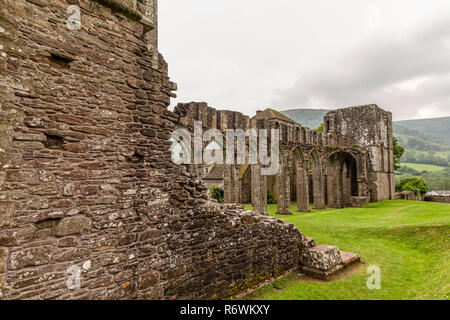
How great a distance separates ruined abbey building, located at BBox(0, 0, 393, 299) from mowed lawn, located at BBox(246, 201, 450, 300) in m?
0.61

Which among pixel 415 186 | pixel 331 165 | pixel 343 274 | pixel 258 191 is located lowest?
pixel 343 274

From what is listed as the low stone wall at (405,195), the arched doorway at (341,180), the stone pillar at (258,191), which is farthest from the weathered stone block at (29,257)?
the low stone wall at (405,195)

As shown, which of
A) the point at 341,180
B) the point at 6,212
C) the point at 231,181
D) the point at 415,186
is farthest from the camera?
the point at 415,186

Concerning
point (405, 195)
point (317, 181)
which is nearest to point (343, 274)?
point (317, 181)

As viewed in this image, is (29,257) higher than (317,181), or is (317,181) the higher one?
(317,181)

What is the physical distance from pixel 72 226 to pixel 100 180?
2.49ft

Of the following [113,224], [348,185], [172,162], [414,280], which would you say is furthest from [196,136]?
[348,185]

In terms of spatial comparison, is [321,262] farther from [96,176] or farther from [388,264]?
[96,176]

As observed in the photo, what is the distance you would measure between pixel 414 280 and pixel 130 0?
831 cm

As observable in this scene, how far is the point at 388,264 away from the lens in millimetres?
7324

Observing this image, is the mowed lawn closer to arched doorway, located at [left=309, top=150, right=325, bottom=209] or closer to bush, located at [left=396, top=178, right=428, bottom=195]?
arched doorway, located at [left=309, top=150, right=325, bottom=209]

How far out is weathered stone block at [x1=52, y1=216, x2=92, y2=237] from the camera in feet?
12.3

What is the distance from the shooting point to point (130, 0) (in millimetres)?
4703
